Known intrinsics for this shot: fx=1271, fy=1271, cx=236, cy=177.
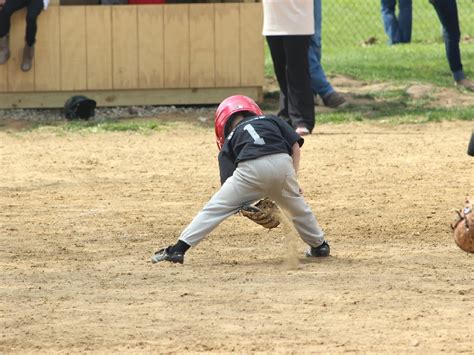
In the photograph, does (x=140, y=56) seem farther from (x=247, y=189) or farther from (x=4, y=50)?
(x=247, y=189)

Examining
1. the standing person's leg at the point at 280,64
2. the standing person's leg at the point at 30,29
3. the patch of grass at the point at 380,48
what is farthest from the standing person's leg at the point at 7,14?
the patch of grass at the point at 380,48

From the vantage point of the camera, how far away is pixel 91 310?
6.62 m

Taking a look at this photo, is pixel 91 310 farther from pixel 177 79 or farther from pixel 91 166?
pixel 177 79

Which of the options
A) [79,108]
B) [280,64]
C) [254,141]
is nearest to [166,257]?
[254,141]

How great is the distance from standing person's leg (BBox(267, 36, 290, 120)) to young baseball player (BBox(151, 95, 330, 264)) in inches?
203

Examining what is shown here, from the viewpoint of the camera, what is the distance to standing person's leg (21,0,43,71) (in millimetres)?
14188

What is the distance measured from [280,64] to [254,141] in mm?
5642

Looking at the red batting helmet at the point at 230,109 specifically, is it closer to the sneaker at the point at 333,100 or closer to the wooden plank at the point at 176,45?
the sneaker at the point at 333,100

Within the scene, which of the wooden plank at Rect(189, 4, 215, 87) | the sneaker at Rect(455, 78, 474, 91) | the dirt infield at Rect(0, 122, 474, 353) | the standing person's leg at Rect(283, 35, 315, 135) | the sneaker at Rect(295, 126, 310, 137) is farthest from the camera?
the sneaker at Rect(455, 78, 474, 91)

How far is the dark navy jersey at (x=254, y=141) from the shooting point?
298 inches

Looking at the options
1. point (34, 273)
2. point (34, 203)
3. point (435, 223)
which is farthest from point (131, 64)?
point (34, 273)

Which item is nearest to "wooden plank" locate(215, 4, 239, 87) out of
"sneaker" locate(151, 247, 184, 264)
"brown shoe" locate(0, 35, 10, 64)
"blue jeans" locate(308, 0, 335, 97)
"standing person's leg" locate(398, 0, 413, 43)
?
"blue jeans" locate(308, 0, 335, 97)

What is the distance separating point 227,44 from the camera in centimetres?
1521

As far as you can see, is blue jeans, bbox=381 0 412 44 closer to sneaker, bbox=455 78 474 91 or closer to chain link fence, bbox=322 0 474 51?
chain link fence, bbox=322 0 474 51
